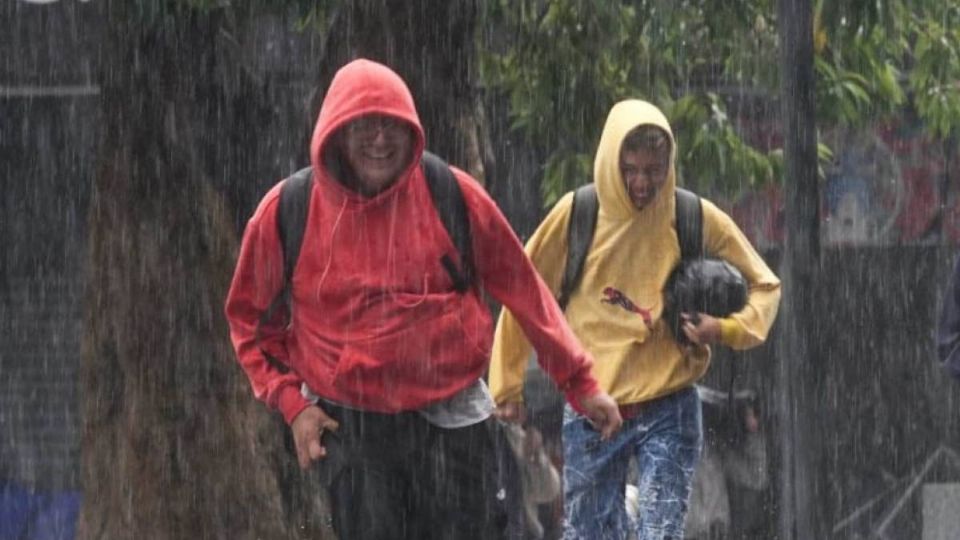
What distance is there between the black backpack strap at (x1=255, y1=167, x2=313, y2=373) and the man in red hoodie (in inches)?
0.6

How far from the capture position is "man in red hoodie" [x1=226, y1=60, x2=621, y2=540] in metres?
6.52

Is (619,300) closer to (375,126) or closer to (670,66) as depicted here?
(375,126)

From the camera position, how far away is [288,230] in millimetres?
6633

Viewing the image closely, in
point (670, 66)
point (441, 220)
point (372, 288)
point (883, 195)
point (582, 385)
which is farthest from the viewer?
point (883, 195)

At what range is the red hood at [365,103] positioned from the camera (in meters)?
6.62

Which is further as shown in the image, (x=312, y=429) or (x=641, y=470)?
(x=641, y=470)

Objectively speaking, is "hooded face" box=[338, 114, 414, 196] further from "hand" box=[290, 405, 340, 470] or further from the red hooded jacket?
"hand" box=[290, 405, 340, 470]

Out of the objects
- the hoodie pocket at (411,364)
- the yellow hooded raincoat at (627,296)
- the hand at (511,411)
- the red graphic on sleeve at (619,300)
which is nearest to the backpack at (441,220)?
the hoodie pocket at (411,364)

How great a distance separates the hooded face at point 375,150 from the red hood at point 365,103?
0.03 metres

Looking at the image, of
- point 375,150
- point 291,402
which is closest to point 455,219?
point 375,150

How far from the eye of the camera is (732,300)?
→ 340 inches

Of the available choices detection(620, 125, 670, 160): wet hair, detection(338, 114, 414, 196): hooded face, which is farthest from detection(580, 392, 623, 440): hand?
detection(620, 125, 670, 160): wet hair

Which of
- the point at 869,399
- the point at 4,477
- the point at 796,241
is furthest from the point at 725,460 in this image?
the point at 796,241

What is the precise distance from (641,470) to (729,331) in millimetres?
584
